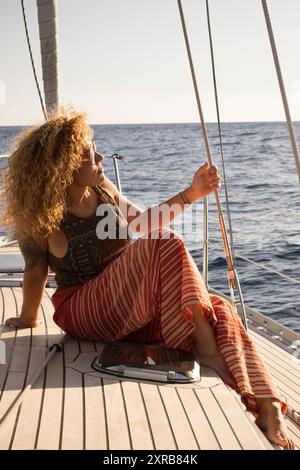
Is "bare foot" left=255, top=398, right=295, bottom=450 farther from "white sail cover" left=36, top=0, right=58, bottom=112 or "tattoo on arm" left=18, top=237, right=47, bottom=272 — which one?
"white sail cover" left=36, top=0, right=58, bottom=112

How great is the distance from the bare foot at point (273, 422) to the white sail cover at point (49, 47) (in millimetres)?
2150

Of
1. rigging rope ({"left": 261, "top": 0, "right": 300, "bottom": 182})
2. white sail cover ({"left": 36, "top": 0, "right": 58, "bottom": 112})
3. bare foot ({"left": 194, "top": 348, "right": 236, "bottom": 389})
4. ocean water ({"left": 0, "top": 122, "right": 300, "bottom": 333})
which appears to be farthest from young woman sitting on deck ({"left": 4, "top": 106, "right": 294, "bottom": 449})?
white sail cover ({"left": 36, "top": 0, "right": 58, "bottom": 112})

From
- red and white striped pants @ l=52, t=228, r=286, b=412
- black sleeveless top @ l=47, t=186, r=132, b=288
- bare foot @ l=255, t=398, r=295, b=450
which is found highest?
black sleeveless top @ l=47, t=186, r=132, b=288

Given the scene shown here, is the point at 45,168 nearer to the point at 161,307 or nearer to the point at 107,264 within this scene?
the point at 107,264

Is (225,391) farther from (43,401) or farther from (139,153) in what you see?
(139,153)

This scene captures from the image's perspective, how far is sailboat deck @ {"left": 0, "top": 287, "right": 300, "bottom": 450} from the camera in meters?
1.59

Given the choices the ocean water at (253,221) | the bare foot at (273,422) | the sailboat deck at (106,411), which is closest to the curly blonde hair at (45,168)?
the ocean water at (253,221)

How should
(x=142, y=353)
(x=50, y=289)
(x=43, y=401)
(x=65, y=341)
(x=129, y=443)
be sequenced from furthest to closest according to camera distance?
1. (x=50, y=289)
2. (x=65, y=341)
3. (x=142, y=353)
4. (x=43, y=401)
5. (x=129, y=443)

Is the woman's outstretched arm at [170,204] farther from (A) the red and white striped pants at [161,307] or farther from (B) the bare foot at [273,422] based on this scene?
(B) the bare foot at [273,422]

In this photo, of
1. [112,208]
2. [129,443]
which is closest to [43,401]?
[129,443]

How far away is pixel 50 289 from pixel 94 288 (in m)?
1.04

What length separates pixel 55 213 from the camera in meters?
2.17

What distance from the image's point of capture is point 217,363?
2090 millimetres

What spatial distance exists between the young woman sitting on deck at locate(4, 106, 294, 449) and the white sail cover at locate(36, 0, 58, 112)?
1.33 meters
